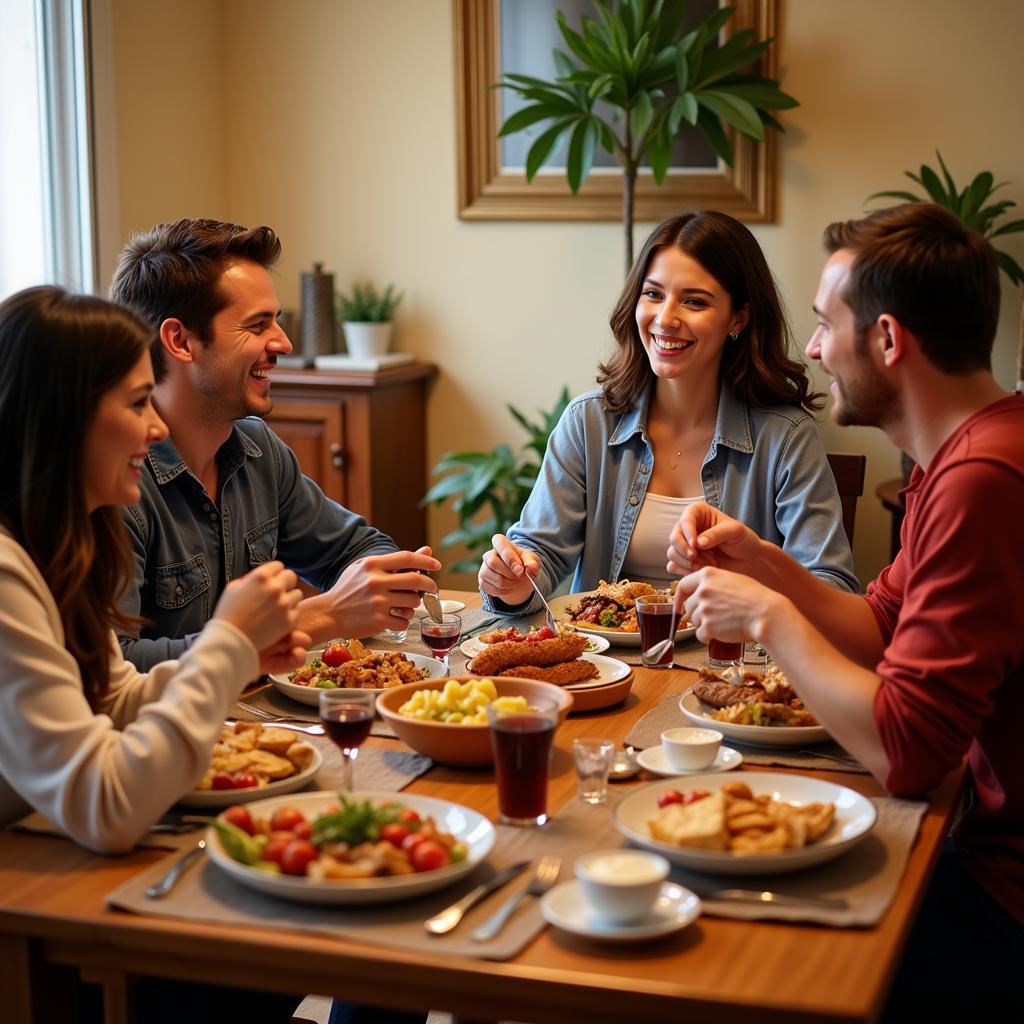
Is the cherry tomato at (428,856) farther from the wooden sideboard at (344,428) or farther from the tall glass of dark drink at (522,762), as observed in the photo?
the wooden sideboard at (344,428)

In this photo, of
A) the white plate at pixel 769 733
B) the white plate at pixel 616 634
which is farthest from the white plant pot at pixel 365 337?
the white plate at pixel 769 733

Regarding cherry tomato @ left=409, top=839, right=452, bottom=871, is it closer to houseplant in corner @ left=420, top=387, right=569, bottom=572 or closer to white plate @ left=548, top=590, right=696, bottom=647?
white plate @ left=548, top=590, right=696, bottom=647

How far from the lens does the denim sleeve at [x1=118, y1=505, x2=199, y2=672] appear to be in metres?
1.96

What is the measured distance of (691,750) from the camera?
1638mm

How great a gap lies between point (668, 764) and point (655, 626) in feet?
1.64

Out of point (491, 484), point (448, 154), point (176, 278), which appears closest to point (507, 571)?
point (176, 278)

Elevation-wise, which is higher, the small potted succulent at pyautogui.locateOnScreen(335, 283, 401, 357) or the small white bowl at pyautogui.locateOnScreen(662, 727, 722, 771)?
the small potted succulent at pyautogui.locateOnScreen(335, 283, 401, 357)

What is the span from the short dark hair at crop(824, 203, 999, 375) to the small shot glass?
0.64 m

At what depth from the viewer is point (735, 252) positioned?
285cm

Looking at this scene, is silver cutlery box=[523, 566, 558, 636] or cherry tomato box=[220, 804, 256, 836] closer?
cherry tomato box=[220, 804, 256, 836]

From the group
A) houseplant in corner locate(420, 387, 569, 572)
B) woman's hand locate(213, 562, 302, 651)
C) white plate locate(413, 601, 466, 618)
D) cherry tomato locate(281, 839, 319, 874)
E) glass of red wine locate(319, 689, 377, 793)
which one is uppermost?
woman's hand locate(213, 562, 302, 651)

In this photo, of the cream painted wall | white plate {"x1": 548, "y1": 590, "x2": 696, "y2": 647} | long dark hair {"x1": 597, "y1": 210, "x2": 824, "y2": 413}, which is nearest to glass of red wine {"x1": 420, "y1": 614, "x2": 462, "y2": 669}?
white plate {"x1": 548, "y1": 590, "x2": 696, "y2": 647}

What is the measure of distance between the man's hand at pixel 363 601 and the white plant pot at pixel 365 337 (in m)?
2.57

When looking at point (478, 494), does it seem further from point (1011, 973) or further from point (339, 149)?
point (1011, 973)
